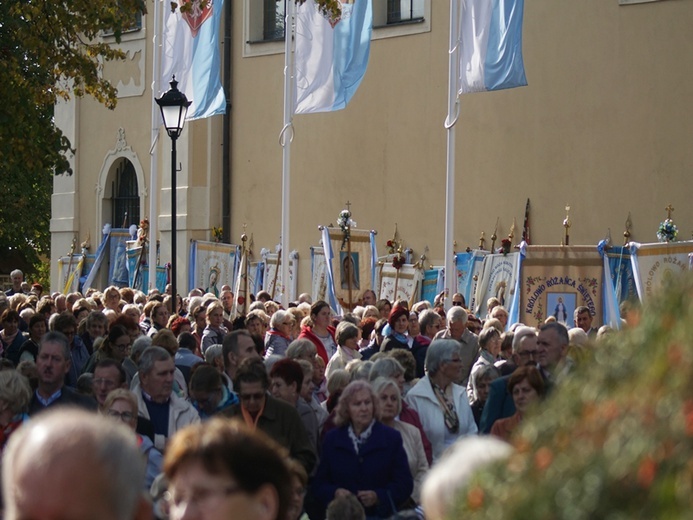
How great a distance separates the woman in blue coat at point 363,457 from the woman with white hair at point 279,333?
5.48 meters

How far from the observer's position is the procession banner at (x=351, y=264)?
24.1 meters

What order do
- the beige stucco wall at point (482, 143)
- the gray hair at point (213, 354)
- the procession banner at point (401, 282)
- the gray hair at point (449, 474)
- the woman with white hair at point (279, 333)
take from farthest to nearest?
1. the procession banner at point (401, 282)
2. the beige stucco wall at point (482, 143)
3. the woman with white hair at point (279, 333)
4. the gray hair at point (213, 354)
5. the gray hair at point (449, 474)

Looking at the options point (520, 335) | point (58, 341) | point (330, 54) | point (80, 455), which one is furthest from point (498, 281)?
point (80, 455)

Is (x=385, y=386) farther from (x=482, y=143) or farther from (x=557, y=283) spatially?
(x=482, y=143)

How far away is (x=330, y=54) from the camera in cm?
2172

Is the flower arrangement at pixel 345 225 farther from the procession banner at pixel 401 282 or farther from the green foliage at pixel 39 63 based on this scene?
the green foliage at pixel 39 63

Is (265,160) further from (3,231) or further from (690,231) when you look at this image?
(3,231)

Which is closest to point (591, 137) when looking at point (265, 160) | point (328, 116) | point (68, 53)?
point (328, 116)

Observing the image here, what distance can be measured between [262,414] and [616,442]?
6614 mm

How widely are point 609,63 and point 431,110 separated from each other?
13.7 feet

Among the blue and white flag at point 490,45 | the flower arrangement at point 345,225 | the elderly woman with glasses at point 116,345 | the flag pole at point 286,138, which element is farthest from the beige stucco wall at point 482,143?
the elderly woman with glasses at point 116,345

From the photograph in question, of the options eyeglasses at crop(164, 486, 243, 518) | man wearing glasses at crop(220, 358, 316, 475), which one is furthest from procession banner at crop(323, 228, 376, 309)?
eyeglasses at crop(164, 486, 243, 518)

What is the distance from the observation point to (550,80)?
2431cm

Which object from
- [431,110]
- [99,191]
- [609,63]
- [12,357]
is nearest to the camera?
[12,357]
